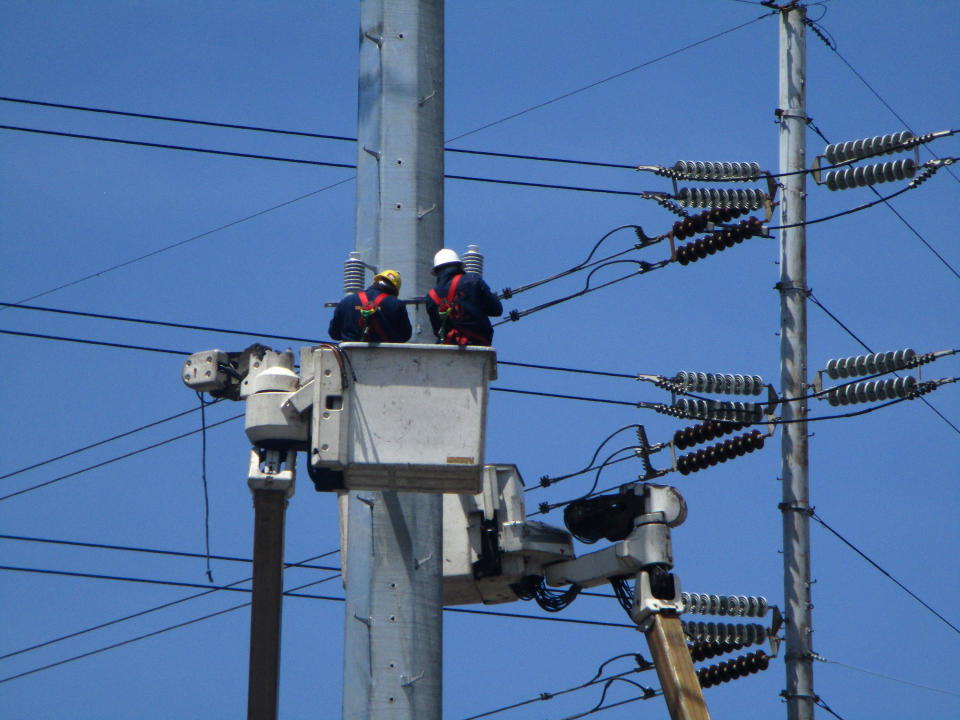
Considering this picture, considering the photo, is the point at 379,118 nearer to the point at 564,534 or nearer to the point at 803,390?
the point at 564,534

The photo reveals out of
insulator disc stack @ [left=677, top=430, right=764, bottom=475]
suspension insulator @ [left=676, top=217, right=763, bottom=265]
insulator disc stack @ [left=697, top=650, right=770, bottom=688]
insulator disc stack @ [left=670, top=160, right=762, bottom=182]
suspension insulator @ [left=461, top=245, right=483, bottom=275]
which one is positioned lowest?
insulator disc stack @ [left=697, top=650, right=770, bottom=688]

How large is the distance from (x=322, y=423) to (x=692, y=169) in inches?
342

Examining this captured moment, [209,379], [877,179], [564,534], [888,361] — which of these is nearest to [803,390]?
[888,361]

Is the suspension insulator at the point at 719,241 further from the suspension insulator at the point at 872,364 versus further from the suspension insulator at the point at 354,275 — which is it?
the suspension insulator at the point at 354,275

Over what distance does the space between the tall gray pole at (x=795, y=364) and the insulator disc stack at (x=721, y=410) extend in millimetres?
384

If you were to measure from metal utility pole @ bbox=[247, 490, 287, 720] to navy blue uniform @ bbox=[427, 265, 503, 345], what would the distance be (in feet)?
6.21

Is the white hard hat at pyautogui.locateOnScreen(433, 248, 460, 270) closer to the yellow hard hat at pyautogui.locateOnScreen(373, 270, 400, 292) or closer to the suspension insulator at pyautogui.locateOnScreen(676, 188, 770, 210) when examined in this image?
the yellow hard hat at pyautogui.locateOnScreen(373, 270, 400, 292)

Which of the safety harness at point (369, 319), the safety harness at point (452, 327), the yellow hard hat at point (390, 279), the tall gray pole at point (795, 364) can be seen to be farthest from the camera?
the tall gray pole at point (795, 364)

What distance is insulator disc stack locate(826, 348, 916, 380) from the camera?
1667 centimetres

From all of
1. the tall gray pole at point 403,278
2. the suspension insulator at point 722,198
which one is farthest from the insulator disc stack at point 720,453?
the tall gray pole at point 403,278

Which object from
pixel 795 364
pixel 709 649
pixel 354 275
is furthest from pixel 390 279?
pixel 709 649

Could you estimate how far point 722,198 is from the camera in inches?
724

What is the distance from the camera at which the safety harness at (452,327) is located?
11539 millimetres

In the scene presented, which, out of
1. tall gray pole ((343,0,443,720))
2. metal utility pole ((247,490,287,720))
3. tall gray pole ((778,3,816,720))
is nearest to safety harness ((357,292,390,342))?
tall gray pole ((343,0,443,720))
